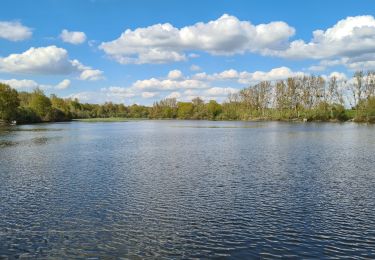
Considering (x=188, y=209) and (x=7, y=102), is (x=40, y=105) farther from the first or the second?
(x=188, y=209)

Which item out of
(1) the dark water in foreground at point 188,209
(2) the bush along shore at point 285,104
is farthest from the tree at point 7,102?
(1) the dark water in foreground at point 188,209

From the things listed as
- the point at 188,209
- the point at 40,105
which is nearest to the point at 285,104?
the point at 40,105

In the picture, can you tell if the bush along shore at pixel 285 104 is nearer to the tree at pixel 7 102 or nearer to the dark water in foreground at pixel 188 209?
the tree at pixel 7 102

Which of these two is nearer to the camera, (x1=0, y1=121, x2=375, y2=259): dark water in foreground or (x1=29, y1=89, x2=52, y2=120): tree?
(x1=0, y1=121, x2=375, y2=259): dark water in foreground

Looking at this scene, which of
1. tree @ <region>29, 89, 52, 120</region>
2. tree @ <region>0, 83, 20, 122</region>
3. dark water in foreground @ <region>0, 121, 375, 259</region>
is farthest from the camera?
tree @ <region>29, 89, 52, 120</region>

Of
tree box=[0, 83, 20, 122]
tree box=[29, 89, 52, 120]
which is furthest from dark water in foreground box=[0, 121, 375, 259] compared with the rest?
tree box=[29, 89, 52, 120]

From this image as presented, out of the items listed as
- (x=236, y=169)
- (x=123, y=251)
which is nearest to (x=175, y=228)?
(x=123, y=251)

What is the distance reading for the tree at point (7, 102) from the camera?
115 metres

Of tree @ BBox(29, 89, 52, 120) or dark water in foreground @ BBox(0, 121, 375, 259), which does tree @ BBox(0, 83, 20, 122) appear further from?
dark water in foreground @ BBox(0, 121, 375, 259)

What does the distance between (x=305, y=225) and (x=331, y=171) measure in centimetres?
1437

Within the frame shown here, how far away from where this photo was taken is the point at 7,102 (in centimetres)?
11694

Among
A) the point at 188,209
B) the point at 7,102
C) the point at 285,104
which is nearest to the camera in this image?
the point at 188,209

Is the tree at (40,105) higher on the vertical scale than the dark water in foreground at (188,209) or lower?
higher

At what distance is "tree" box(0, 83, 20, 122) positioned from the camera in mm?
115412
